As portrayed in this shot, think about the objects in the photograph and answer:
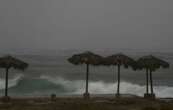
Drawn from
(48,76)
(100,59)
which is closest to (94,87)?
(48,76)

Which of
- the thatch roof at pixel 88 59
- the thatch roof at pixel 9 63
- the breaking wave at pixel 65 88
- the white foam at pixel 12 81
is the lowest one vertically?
the breaking wave at pixel 65 88

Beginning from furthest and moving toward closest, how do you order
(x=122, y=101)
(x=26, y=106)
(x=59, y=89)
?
1. (x=59, y=89)
2. (x=122, y=101)
3. (x=26, y=106)

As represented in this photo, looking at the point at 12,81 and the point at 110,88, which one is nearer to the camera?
the point at 110,88

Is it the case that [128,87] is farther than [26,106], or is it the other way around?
[128,87]

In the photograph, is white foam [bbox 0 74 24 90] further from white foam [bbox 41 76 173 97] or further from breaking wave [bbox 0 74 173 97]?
white foam [bbox 41 76 173 97]

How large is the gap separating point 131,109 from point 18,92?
2597 centimetres

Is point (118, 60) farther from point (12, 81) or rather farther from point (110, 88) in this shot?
point (12, 81)

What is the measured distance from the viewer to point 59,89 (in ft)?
148

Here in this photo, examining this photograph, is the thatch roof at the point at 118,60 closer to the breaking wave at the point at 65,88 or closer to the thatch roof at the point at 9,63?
the thatch roof at the point at 9,63

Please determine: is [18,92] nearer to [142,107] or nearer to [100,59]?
[100,59]

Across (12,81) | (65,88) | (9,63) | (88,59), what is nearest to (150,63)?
(88,59)

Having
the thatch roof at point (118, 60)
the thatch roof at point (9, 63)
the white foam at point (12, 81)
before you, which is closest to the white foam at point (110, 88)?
the white foam at point (12, 81)

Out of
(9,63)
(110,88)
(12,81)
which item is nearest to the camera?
(9,63)

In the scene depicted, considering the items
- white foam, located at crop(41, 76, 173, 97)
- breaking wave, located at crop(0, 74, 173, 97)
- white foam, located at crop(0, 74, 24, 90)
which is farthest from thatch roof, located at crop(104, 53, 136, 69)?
white foam, located at crop(0, 74, 24, 90)
